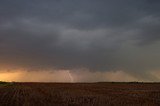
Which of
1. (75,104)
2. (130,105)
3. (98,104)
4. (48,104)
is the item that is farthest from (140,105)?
(48,104)

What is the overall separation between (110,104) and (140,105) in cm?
189

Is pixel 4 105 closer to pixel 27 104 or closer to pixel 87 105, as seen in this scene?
pixel 27 104

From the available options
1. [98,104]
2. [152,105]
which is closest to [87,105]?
[98,104]

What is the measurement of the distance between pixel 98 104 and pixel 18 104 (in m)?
5.05

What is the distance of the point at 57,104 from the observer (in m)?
22.3

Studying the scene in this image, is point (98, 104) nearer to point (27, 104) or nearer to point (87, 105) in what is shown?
point (87, 105)

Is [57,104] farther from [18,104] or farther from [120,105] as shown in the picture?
[120,105]

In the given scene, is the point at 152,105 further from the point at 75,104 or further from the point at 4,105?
the point at 4,105

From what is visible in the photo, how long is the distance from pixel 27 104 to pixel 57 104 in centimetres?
187

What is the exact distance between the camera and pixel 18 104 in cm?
2219

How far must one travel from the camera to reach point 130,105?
72.2ft

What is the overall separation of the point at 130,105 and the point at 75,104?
3.49 m

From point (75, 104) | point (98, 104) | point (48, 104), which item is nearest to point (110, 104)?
point (98, 104)

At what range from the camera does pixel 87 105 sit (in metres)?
21.9
